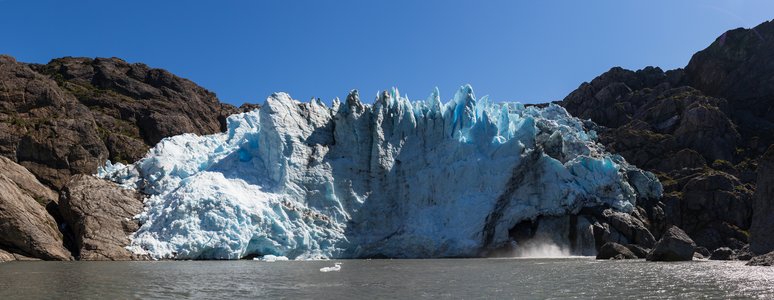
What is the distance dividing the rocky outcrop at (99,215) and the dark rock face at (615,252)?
30864mm

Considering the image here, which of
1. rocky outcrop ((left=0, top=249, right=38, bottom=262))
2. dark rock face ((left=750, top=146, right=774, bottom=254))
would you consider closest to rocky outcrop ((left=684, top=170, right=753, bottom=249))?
dark rock face ((left=750, top=146, right=774, bottom=254))

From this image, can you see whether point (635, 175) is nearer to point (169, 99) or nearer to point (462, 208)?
point (462, 208)

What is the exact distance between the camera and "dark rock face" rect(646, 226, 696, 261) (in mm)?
38969

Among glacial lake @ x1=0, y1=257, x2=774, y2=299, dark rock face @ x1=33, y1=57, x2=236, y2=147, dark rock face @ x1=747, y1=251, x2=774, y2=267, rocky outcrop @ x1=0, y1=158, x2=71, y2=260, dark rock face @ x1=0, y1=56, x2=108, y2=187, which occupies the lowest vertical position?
glacial lake @ x1=0, y1=257, x2=774, y2=299

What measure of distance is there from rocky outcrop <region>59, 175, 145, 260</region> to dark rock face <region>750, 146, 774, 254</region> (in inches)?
1449

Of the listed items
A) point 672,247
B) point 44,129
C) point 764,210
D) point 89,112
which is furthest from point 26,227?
point 764,210

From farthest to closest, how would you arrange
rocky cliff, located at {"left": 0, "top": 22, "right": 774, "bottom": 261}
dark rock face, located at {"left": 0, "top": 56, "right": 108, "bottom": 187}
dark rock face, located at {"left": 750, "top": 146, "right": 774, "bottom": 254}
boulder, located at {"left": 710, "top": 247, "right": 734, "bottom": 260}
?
dark rock face, located at {"left": 0, "top": 56, "right": 108, "bottom": 187} → boulder, located at {"left": 710, "top": 247, "right": 734, "bottom": 260} → rocky cliff, located at {"left": 0, "top": 22, "right": 774, "bottom": 261} → dark rock face, located at {"left": 750, "top": 146, "right": 774, "bottom": 254}

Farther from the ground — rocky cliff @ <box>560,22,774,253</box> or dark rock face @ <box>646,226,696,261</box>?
rocky cliff @ <box>560,22,774,253</box>

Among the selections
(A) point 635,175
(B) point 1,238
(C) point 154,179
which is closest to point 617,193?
(A) point 635,175

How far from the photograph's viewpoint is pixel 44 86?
186ft

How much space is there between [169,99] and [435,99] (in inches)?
1342

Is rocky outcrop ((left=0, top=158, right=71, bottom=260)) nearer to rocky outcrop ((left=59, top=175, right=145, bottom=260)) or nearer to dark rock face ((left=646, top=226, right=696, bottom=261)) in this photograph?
rocky outcrop ((left=59, top=175, right=145, bottom=260))

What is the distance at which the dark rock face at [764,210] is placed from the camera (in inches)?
1372

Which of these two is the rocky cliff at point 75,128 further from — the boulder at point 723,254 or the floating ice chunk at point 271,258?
the boulder at point 723,254
